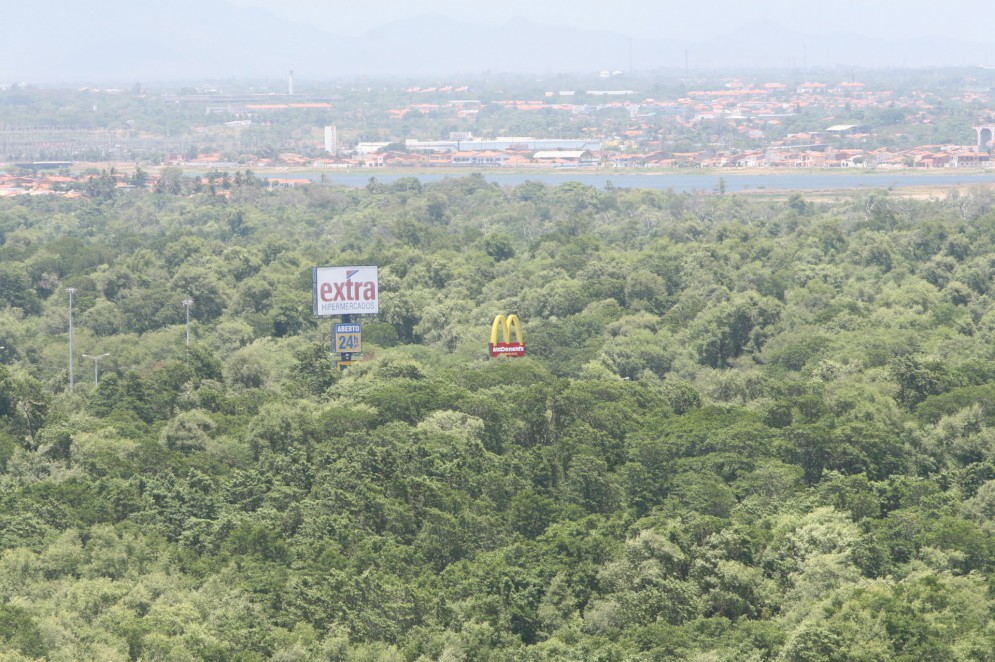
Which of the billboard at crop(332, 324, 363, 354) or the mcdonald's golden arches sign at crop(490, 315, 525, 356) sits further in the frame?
the billboard at crop(332, 324, 363, 354)

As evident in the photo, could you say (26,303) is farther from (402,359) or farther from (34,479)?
(34,479)

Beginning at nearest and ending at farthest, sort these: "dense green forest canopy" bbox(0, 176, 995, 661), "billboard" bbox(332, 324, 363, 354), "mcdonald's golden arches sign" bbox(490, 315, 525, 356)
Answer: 1. "dense green forest canopy" bbox(0, 176, 995, 661)
2. "mcdonald's golden arches sign" bbox(490, 315, 525, 356)
3. "billboard" bbox(332, 324, 363, 354)

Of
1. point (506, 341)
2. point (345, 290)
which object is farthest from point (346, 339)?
point (506, 341)

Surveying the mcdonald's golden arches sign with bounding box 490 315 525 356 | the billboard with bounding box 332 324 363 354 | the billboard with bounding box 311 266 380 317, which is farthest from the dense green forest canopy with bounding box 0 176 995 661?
the billboard with bounding box 311 266 380 317

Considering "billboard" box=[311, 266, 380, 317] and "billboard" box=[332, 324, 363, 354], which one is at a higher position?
"billboard" box=[311, 266, 380, 317]

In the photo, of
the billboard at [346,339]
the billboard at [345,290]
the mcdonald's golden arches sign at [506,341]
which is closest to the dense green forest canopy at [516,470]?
the mcdonald's golden arches sign at [506,341]

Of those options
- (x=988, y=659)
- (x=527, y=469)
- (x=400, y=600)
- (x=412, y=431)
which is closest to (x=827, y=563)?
(x=988, y=659)

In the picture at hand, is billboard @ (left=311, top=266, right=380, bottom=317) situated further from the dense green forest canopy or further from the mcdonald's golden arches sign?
the mcdonald's golden arches sign

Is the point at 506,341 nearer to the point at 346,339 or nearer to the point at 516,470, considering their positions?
the point at 346,339
